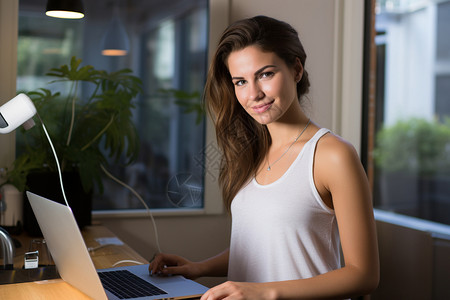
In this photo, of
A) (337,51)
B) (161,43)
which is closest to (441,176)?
(337,51)

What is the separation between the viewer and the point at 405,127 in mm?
4863

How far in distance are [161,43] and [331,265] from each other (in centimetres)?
155

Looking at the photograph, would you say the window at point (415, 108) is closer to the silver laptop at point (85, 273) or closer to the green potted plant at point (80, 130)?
the green potted plant at point (80, 130)

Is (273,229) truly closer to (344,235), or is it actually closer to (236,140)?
(344,235)

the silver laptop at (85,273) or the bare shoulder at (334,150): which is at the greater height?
the bare shoulder at (334,150)

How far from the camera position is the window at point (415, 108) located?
4469 mm

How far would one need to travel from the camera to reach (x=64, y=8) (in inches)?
81.7

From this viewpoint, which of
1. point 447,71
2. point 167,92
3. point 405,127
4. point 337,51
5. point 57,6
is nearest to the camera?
point 57,6

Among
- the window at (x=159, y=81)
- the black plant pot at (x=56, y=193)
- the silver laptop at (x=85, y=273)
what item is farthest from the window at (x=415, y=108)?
the silver laptop at (x=85, y=273)

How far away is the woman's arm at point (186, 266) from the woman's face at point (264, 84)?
48 centimetres

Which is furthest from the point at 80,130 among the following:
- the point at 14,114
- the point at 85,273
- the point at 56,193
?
the point at 85,273

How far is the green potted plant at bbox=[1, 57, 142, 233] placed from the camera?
2.08 meters

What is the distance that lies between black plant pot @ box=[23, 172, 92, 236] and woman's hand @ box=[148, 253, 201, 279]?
73cm

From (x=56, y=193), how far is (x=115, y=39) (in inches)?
32.4
